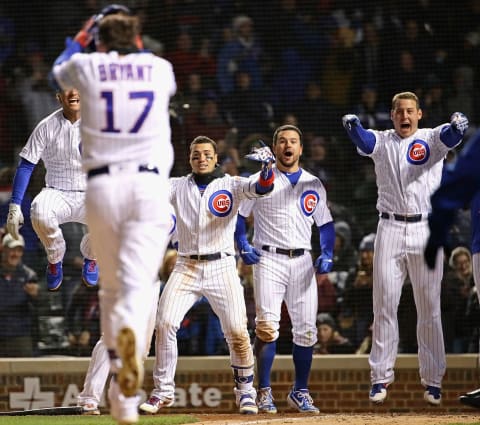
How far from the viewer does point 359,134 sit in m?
8.91

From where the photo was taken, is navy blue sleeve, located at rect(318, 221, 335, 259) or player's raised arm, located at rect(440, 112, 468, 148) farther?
navy blue sleeve, located at rect(318, 221, 335, 259)

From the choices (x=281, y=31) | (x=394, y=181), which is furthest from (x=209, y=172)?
(x=281, y=31)

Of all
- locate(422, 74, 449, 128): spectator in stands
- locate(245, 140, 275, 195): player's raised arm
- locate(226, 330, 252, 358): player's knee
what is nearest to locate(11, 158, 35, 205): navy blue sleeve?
locate(245, 140, 275, 195): player's raised arm

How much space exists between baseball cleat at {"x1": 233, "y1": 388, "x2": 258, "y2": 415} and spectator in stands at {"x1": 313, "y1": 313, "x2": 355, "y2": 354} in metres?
2.67

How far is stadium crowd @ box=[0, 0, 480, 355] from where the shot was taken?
38.5ft

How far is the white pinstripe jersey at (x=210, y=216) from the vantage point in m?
8.77

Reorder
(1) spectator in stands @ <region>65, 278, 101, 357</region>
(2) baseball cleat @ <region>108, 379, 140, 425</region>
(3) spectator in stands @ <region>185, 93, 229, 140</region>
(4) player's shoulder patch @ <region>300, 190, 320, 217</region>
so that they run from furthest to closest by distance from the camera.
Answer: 1. (3) spectator in stands @ <region>185, 93, 229, 140</region>
2. (1) spectator in stands @ <region>65, 278, 101, 357</region>
3. (4) player's shoulder patch @ <region>300, 190, 320, 217</region>
4. (2) baseball cleat @ <region>108, 379, 140, 425</region>

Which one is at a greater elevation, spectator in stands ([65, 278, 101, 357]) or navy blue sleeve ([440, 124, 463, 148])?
navy blue sleeve ([440, 124, 463, 148])

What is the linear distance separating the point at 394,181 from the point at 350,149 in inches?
159

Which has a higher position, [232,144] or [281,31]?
[281,31]

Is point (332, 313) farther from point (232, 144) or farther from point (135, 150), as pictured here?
point (135, 150)

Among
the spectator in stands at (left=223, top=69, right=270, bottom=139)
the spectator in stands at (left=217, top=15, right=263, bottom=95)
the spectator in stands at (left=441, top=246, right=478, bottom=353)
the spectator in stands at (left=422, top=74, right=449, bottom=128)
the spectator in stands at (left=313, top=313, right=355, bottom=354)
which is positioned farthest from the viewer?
the spectator in stands at (left=217, top=15, right=263, bottom=95)

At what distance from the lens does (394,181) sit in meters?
8.87

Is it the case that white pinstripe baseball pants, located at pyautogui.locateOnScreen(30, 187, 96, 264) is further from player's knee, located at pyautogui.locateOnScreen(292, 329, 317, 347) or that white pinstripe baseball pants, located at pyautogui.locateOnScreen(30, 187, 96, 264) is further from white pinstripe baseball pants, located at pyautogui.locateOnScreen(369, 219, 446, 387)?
white pinstripe baseball pants, located at pyautogui.locateOnScreen(369, 219, 446, 387)
